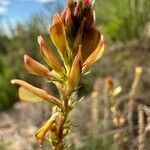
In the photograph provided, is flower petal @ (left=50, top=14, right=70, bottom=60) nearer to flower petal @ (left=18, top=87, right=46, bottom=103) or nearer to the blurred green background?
flower petal @ (left=18, top=87, right=46, bottom=103)

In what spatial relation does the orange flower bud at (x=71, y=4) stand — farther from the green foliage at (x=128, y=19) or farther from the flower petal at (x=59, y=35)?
the green foliage at (x=128, y=19)

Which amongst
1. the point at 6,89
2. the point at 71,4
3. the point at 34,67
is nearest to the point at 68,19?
the point at 71,4

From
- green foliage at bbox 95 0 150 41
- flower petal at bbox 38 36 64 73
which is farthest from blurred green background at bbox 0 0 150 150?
flower petal at bbox 38 36 64 73

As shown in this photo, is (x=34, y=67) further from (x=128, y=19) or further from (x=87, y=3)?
(x=128, y=19)

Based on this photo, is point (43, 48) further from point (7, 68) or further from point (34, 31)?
point (34, 31)

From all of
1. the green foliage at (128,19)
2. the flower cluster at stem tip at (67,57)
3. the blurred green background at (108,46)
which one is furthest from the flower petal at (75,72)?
the green foliage at (128,19)

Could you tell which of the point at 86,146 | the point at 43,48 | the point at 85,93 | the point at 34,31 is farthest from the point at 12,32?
the point at 43,48
